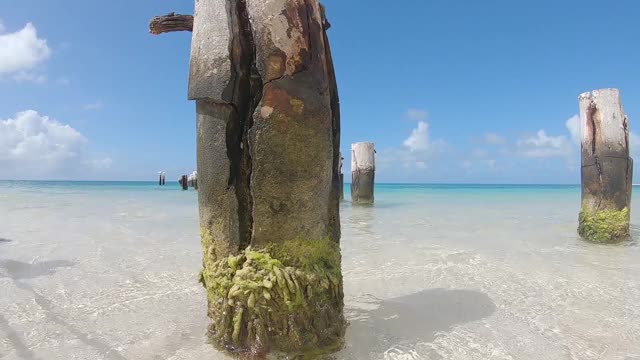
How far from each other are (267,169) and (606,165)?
7175 mm

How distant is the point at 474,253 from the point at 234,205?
463 centimetres

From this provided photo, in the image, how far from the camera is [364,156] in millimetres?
15719

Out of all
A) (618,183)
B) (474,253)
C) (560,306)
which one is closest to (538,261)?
(474,253)

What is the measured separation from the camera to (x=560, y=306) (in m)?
3.65

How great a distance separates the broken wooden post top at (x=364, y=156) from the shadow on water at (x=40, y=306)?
11.5m

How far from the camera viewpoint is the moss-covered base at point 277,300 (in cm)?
235

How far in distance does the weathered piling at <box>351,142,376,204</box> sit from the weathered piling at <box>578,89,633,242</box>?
28.1 ft

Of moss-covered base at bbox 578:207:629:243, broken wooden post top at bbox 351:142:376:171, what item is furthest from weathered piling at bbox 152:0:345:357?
broken wooden post top at bbox 351:142:376:171

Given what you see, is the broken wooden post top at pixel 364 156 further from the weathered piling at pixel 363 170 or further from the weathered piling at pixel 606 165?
the weathered piling at pixel 606 165

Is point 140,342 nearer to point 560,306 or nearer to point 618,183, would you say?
point 560,306

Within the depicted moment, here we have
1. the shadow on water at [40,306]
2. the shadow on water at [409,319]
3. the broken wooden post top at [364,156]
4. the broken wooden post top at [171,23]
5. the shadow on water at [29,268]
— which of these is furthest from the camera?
the broken wooden post top at [364,156]

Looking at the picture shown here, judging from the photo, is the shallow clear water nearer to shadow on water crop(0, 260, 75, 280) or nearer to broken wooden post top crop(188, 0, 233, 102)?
shadow on water crop(0, 260, 75, 280)

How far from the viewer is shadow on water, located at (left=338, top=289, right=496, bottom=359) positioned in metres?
2.75

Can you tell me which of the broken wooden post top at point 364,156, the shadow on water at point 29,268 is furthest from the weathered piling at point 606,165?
the broken wooden post top at point 364,156
